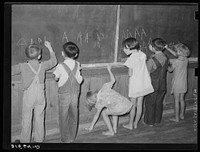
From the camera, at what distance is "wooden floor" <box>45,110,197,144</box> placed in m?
2.65

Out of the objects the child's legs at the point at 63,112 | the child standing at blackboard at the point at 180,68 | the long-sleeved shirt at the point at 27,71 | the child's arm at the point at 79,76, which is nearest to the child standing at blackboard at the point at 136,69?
the child standing at blackboard at the point at 180,68

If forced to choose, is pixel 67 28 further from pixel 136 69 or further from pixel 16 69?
pixel 136 69

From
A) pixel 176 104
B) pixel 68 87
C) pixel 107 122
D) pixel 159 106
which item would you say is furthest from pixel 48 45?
pixel 176 104

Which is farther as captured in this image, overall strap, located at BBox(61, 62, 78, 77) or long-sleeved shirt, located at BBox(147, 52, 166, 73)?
long-sleeved shirt, located at BBox(147, 52, 166, 73)

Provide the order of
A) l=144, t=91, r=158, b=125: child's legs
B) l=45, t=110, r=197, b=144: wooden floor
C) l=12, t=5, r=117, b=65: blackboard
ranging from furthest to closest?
l=144, t=91, r=158, b=125: child's legs, l=45, t=110, r=197, b=144: wooden floor, l=12, t=5, r=117, b=65: blackboard

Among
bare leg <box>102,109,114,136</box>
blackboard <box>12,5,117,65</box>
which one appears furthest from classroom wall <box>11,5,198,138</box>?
bare leg <box>102,109,114,136</box>

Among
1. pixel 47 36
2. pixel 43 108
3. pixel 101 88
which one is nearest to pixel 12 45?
pixel 47 36

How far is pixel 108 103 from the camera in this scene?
2.66m

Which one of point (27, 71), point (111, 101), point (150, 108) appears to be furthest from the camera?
point (150, 108)

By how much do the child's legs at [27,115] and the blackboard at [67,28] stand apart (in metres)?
0.27

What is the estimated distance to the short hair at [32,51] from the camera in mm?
2529

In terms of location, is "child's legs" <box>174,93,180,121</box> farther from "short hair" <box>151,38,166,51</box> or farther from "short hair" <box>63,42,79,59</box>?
"short hair" <box>63,42,79,59</box>

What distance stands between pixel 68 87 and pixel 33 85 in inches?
9.5

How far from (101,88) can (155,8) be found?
705mm
